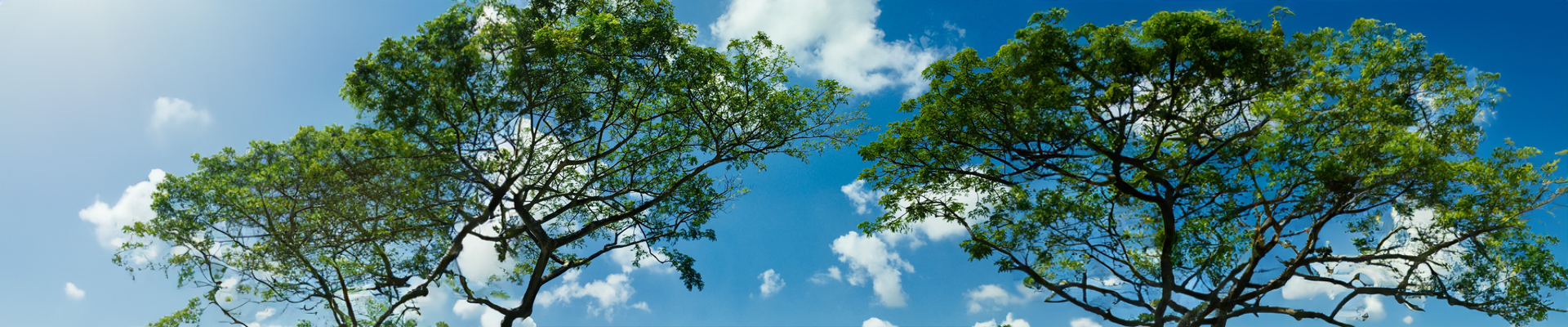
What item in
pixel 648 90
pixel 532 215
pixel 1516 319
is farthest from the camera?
pixel 532 215

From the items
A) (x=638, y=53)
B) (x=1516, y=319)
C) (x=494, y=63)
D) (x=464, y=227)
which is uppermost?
(x=638, y=53)

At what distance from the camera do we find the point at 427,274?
1012 centimetres

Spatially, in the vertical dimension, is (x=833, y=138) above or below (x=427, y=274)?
above

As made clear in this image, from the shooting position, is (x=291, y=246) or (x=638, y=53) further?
(x=291, y=246)

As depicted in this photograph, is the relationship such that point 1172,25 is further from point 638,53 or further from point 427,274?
point 427,274

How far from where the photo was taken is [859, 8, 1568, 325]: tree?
7.88m

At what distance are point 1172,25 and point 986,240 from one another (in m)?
4.03

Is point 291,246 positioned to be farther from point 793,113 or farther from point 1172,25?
point 1172,25

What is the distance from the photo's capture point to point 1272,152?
25.3ft

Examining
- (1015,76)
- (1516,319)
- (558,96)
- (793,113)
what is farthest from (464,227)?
(1516,319)

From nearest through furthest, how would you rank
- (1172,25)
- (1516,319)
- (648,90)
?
(1172,25), (1516,319), (648,90)

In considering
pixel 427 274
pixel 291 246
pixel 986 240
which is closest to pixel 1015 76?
pixel 986 240

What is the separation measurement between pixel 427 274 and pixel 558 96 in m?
3.40

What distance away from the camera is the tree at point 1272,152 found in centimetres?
788
